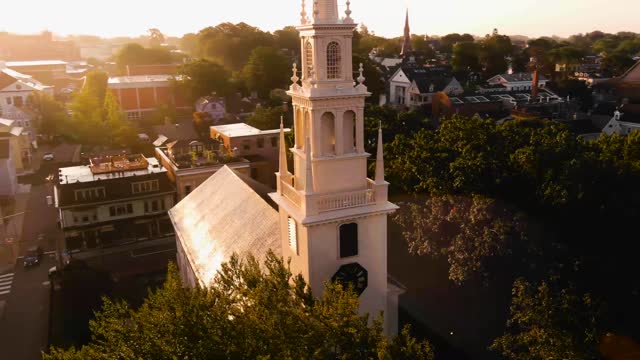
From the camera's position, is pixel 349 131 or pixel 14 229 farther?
pixel 14 229

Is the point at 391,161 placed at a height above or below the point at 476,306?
above

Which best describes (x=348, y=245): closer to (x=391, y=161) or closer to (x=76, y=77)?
(x=391, y=161)

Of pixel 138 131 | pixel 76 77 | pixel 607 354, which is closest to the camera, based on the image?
pixel 607 354

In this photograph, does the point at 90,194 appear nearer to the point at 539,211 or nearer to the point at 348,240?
the point at 348,240

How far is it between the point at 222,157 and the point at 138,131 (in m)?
40.5

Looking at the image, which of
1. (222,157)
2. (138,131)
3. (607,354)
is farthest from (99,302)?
(138,131)

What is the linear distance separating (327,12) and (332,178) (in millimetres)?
6605

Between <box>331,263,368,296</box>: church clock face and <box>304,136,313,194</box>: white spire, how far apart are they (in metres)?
3.77

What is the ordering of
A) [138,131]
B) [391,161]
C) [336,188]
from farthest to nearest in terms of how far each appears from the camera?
1. [138,131]
2. [391,161]
3. [336,188]

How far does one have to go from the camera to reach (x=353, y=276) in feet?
74.4

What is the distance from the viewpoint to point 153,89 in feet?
317

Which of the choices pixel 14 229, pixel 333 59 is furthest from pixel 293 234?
pixel 14 229

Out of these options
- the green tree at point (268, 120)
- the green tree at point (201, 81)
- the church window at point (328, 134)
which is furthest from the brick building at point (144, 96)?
the church window at point (328, 134)

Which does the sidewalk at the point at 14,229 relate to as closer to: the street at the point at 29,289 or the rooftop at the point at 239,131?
the street at the point at 29,289
